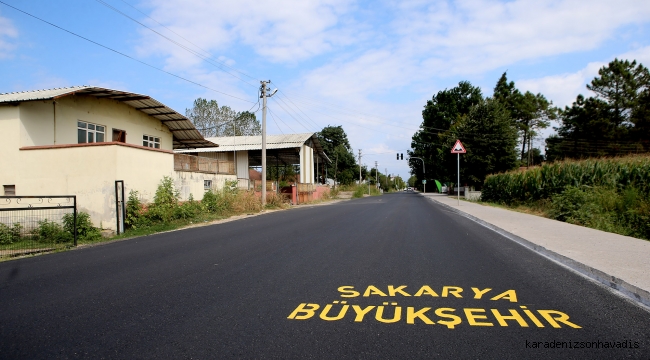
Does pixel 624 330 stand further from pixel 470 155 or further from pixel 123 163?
pixel 470 155

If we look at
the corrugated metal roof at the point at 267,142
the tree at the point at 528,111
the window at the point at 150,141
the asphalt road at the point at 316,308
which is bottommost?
the asphalt road at the point at 316,308

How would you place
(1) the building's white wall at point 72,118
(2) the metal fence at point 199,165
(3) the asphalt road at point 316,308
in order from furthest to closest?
(2) the metal fence at point 199,165, (1) the building's white wall at point 72,118, (3) the asphalt road at point 316,308

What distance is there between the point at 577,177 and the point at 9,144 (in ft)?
79.2

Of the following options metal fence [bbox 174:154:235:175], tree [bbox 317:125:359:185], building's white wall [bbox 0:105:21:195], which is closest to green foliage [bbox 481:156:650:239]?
metal fence [bbox 174:154:235:175]

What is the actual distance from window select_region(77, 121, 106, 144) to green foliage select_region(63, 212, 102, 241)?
6675mm

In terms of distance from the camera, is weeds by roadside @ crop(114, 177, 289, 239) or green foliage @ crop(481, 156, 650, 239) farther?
weeds by roadside @ crop(114, 177, 289, 239)

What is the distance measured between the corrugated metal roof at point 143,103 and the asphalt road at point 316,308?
11441mm

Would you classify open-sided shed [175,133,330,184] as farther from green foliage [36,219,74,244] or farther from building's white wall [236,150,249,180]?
green foliage [36,219,74,244]

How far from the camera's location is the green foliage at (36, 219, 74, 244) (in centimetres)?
1251

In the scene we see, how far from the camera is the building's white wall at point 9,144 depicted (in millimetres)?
15961

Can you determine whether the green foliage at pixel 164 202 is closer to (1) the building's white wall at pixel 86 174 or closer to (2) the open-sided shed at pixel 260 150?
(1) the building's white wall at pixel 86 174

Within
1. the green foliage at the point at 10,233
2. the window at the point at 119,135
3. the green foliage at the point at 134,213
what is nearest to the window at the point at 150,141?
the window at the point at 119,135

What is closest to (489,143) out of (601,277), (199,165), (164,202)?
(199,165)

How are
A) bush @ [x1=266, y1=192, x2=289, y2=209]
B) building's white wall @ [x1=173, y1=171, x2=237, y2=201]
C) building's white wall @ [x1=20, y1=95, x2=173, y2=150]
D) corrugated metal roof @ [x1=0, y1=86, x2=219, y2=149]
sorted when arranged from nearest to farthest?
building's white wall @ [x1=20, y1=95, x2=173, y2=150] → corrugated metal roof @ [x1=0, y1=86, x2=219, y2=149] → building's white wall @ [x1=173, y1=171, x2=237, y2=201] → bush @ [x1=266, y1=192, x2=289, y2=209]
